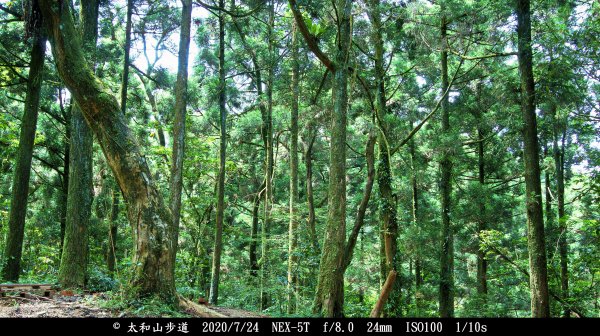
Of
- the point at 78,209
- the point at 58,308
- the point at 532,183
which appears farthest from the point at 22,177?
the point at 532,183

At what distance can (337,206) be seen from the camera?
8.32 m

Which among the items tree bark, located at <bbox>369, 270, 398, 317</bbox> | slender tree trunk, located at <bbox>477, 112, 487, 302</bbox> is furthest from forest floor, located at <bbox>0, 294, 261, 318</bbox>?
slender tree trunk, located at <bbox>477, 112, 487, 302</bbox>

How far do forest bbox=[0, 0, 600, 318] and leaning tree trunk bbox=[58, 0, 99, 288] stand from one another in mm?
33

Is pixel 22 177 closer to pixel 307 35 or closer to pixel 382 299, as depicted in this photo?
pixel 307 35

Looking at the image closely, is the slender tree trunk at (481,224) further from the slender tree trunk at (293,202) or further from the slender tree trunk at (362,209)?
the slender tree trunk at (362,209)

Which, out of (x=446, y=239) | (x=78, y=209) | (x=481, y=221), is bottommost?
(x=446, y=239)

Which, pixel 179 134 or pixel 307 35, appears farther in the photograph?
pixel 179 134

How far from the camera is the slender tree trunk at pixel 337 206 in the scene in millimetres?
8031

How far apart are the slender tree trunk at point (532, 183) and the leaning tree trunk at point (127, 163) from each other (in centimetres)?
855

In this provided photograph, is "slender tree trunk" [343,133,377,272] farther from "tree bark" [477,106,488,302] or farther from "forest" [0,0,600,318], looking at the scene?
"tree bark" [477,106,488,302]

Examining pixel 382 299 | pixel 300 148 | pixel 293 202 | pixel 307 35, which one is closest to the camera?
pixel 382 299

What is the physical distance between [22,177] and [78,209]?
268cm

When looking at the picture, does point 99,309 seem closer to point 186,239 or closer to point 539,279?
point 539,279

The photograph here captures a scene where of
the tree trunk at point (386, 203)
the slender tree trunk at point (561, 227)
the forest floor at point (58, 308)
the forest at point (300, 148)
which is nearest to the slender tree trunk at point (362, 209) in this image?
the forest at point (300, 148)
